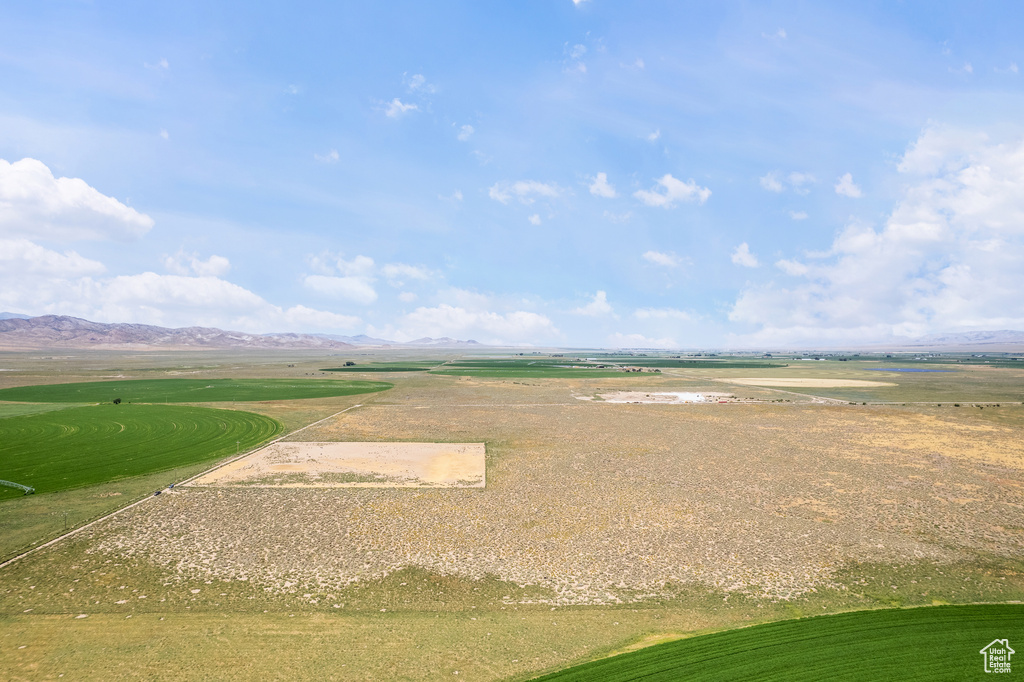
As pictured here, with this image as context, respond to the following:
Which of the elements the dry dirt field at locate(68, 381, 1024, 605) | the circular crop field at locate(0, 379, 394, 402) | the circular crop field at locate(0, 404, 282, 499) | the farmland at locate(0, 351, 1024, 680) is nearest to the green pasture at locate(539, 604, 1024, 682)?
the farmland at locate(0, 351, 1024, 680)

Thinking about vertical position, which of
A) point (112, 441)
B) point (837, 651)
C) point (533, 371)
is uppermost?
point (533, 371)

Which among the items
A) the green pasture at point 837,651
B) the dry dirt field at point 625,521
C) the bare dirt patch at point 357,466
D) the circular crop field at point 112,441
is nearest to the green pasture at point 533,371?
the circular crop field at point 112,441

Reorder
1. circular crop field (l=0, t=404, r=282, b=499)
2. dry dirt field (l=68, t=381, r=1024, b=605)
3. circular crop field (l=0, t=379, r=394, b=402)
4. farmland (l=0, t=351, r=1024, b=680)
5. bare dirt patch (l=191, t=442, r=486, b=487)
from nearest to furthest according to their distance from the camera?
farmland (l=0, t=351, r=1024, b=680), dry dirt field (l=68, t=381, r=1024, b=605), bare dirt patch (l=191, t=442, r=486, b=487), circular crop field (l=0, t=404, r=282, b=499), circular crop field (l=0, t=379, r=394, b=402)

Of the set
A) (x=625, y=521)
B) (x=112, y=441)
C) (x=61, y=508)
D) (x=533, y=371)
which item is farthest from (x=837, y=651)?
(x=533, y=371)

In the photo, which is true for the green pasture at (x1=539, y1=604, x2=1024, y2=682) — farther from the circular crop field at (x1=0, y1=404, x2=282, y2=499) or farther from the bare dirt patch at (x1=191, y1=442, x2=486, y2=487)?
the circular crop field at (x1=0, y1=404, x2=282, y2=499)

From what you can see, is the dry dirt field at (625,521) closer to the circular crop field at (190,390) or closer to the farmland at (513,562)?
the farmland at (513,562)

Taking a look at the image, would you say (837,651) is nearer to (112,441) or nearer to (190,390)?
(112,441)
